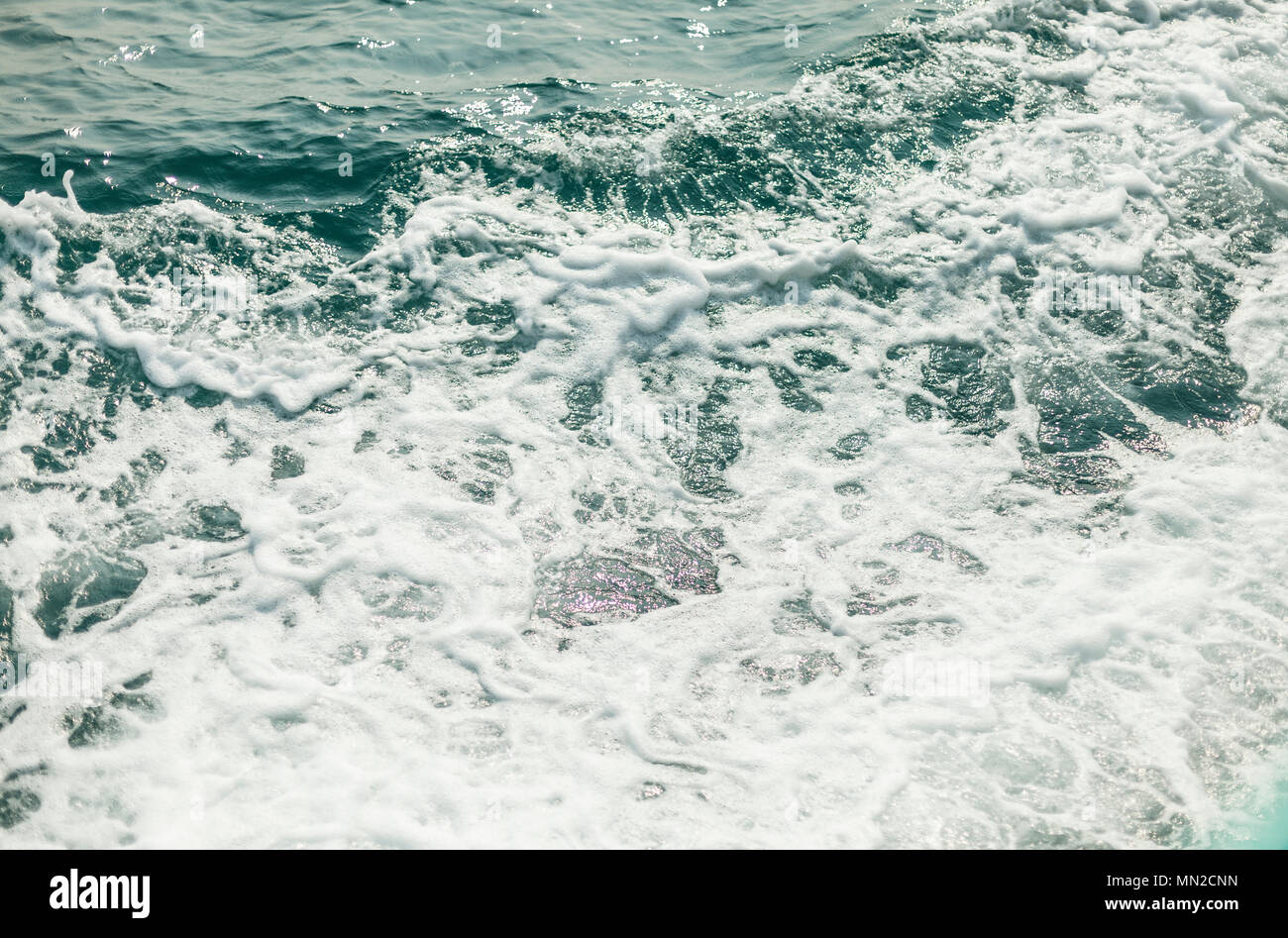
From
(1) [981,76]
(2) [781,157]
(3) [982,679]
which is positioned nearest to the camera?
(3) [982,679]

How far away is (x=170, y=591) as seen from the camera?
5.15 m

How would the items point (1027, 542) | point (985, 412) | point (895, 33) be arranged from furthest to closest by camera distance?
point (895, 33) → point (985, 412) → point (1027, 542)

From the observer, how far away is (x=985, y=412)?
21.2 feet

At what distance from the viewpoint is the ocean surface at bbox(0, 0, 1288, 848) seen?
4.36m

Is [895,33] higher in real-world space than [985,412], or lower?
higher

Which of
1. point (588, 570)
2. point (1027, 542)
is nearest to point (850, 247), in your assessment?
point (1027, 542)

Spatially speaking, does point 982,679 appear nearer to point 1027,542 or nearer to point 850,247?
point 1027,542

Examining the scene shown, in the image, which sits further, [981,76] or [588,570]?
[981,76]

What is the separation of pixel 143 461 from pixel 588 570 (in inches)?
115

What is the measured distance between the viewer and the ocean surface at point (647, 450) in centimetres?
436

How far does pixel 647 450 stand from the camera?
20.2 ft
